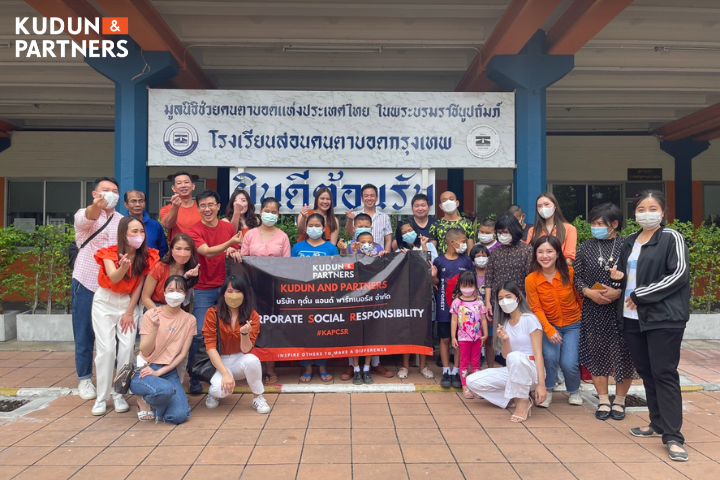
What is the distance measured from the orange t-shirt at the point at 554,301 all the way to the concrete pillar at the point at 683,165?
1070 centimetres

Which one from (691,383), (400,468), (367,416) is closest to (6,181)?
(367,416)

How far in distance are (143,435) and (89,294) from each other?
140cm

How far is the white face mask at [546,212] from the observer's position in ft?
15.1

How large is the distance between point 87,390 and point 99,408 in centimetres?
46

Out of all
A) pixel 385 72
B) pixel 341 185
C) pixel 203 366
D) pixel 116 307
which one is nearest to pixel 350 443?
pixel 203 366

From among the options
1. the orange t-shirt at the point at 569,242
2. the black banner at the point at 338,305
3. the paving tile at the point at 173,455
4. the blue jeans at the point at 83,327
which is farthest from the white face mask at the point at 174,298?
the orange t-shirt at the point at 569,242

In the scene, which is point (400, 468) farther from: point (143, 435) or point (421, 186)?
point (421, 186)

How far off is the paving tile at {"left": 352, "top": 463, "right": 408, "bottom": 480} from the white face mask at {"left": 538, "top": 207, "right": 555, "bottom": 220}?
257 centimetres

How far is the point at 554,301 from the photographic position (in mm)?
4250

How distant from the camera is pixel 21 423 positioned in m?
3.96

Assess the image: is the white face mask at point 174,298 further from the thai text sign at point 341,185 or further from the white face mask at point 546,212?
the thai text sign at point 341,185

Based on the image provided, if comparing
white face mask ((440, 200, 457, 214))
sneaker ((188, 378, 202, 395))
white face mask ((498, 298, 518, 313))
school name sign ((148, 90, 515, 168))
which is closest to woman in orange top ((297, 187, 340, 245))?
white face mask ((440, 200, 457, 214))

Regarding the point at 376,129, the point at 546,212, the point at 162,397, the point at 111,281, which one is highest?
the point at 376,129

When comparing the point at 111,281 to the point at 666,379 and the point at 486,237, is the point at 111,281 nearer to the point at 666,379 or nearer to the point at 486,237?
the point at 486,237
